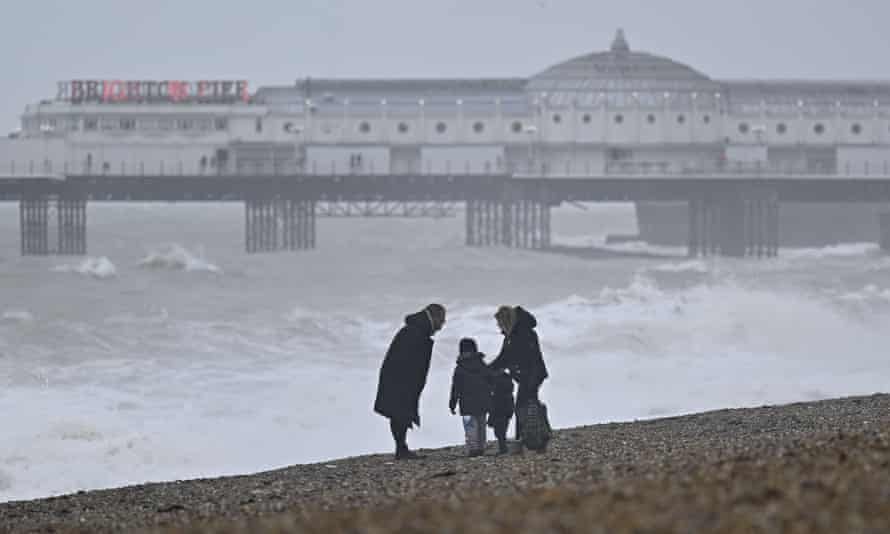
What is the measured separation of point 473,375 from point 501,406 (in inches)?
18.1

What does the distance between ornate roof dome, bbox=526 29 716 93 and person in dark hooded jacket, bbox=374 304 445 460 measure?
8903 cm

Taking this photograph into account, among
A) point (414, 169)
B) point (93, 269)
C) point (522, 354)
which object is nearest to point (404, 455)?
point (522, 354)

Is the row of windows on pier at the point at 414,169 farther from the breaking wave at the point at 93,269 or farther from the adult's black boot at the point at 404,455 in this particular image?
the adult's black boot at the point at 404,455

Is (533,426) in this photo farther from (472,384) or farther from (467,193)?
(467,193)

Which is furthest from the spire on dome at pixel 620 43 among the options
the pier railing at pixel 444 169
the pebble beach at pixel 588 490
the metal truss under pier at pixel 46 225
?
the pebble beach at pixel 588 490

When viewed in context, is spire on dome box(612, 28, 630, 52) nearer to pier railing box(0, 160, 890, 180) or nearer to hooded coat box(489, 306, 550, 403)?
pier railing box(0, 160, 890, 180)

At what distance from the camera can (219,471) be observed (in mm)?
24859

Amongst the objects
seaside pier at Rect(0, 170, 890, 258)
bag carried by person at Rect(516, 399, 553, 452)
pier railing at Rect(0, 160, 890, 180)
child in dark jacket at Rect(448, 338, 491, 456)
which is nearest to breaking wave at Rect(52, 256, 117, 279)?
seaside pier at Rect(0, 170, 890, 258)

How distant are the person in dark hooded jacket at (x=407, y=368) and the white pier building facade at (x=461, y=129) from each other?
256ft

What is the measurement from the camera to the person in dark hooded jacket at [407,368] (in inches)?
699

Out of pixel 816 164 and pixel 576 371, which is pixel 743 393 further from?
pixel 816 164

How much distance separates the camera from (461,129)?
10200 cm

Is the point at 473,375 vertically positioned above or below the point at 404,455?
above

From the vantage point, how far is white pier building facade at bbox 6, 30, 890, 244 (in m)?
100
